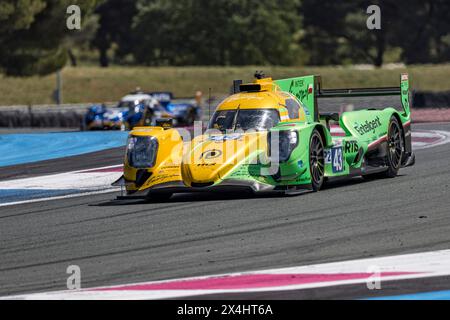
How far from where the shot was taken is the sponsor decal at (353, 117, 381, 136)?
1348cm

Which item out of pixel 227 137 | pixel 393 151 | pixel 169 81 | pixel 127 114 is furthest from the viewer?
pixel 169 81

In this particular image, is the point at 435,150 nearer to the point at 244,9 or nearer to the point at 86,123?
the point at 86,123

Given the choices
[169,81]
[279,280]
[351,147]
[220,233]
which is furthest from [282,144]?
[169,81]

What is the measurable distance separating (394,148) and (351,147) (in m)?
1.16

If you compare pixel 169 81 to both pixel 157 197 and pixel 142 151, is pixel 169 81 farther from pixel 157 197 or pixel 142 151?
pixel 142 151

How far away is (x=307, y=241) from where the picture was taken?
8797mm

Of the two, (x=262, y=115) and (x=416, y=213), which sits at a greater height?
(x=262, y=115)

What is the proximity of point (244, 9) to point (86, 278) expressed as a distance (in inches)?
2813

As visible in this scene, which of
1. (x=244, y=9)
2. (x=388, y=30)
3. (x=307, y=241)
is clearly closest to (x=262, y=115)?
(x=307, y=241)

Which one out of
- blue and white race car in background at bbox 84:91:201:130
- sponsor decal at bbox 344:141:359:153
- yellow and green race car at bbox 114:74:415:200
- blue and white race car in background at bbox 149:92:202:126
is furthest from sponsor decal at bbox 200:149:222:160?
blue and white race car in background at bbox 149:92:202:126

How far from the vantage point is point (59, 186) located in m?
15.3
